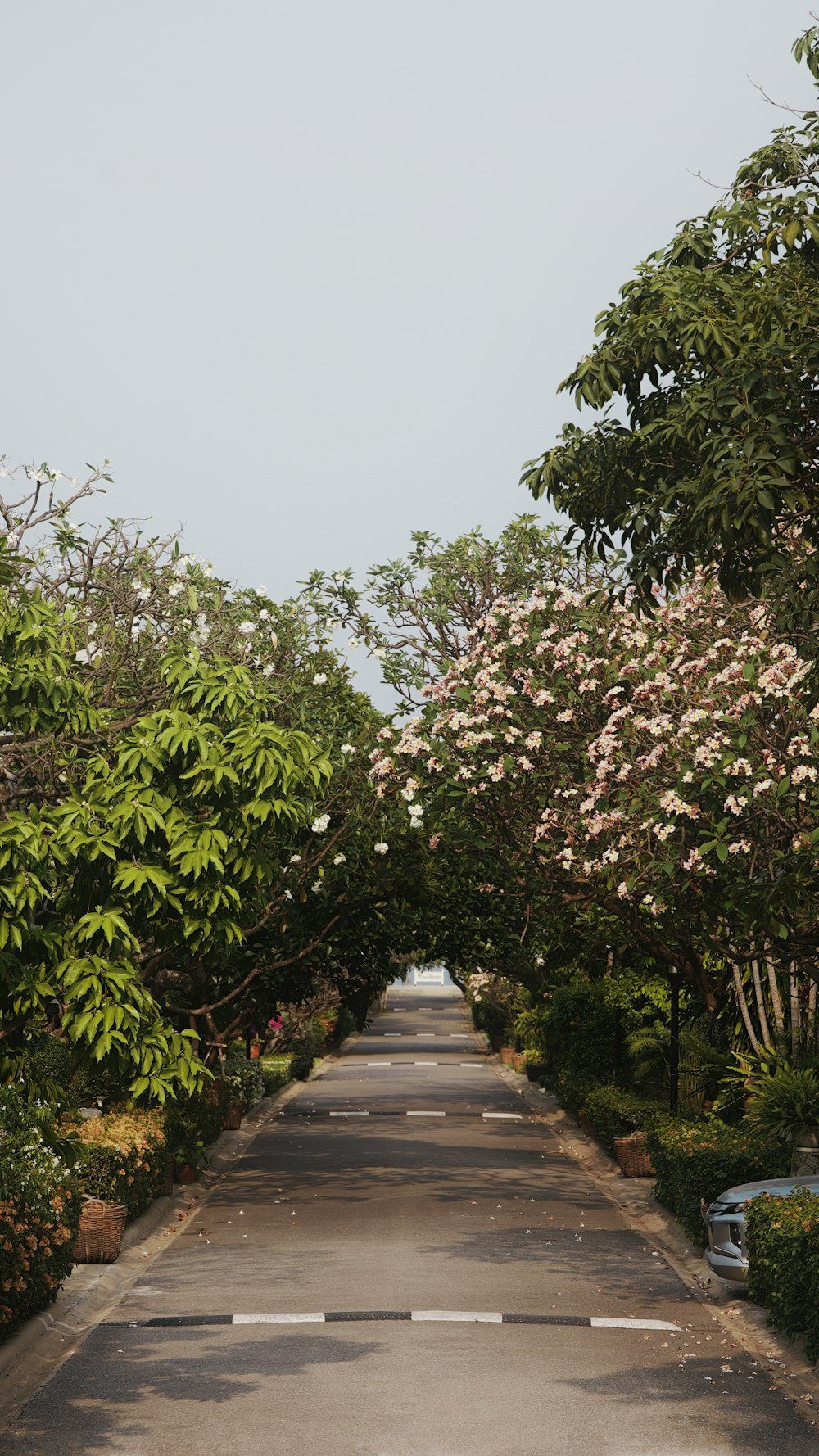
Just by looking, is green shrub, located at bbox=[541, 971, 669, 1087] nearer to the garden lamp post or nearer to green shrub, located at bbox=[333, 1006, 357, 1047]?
the garden lamp post

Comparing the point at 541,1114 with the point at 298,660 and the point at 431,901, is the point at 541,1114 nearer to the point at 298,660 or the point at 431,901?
the point at 431,901

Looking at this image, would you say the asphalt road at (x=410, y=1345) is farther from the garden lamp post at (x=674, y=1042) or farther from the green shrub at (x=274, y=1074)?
the green shrub at (x=274, y=1074)

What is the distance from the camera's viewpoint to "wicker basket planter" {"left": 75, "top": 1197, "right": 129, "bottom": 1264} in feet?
51.0

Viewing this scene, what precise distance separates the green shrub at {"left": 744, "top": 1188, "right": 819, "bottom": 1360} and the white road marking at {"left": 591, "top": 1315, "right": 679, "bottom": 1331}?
2.65ft

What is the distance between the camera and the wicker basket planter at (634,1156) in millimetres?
22641

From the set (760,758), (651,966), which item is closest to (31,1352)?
(760,758)

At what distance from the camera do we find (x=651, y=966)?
29.3 metres

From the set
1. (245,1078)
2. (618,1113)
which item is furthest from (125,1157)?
(245,1078)

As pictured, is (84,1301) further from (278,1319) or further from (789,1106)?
(789,1106)

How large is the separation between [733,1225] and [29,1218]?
617 centimetres

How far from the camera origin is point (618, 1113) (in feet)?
78.1

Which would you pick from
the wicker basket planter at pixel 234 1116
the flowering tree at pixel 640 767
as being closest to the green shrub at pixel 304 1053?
the wicker basket planter at pixel 234 1116

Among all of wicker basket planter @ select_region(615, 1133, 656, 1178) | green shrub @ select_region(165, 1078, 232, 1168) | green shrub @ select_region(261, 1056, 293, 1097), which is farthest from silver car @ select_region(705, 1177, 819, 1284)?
green shrub @ select_region(261, 1056, 293, 1097)

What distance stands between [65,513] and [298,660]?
324 inches
